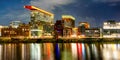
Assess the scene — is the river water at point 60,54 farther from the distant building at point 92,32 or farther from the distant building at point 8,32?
the distant building at point 92,32

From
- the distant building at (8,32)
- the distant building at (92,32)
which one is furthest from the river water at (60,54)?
the distant building at (92,32)

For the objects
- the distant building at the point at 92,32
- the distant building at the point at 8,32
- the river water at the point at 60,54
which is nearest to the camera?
the river water at the point at 60,54

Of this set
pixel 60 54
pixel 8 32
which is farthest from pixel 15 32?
pixel 60 54

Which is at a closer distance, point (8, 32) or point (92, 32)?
point (8, 32)

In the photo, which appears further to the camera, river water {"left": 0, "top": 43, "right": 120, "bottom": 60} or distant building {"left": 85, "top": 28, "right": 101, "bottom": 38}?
distant building {"left": 85, "top": 28, "right": 101, "bottom": 38}

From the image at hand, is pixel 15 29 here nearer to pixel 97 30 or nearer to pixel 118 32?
pixel 97 30

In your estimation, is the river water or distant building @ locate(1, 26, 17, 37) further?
distant building @ locate(1, 26, 17, 37)

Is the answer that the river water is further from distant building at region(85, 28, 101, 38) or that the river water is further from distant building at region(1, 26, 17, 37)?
distant building at region(85, 28, 101, 38)

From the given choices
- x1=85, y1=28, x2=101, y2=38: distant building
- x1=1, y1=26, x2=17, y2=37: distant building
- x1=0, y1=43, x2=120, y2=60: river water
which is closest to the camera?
x1=0, y1=43, x2=120, y2=60: river water

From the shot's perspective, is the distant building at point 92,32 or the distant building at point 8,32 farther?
the distant building at point 92,32

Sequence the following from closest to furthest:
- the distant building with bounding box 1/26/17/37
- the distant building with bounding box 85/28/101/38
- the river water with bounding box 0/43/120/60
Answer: the river water with bounding box 0/43/120/60 → the distant building with bounding box 1/26/17/37 → the distant building with bounding box 85/28/101/38

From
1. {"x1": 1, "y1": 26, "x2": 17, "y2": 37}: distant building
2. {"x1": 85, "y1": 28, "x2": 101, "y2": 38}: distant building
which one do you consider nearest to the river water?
{"x1": 1, "y1": 26, "x2": 17, "y2": 37}: distant building

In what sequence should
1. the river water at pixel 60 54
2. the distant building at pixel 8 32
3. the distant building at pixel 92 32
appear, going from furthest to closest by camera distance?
1. the distant building at pixel 92 32
2. the distant building at pixel 8 32
3. the river water at pixel 60 54

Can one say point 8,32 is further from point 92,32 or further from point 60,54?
point 60,54
